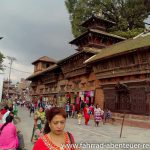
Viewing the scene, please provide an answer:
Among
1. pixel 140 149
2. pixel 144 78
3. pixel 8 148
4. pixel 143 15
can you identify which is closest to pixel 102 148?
pixel 140 149

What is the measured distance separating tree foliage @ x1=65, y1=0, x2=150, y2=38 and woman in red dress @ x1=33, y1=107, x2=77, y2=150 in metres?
34.7

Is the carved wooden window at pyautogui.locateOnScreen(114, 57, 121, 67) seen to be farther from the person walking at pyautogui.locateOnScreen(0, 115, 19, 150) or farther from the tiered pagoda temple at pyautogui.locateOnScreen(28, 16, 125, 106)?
the person walking at pyautogui.locateOnScreen(0, 115, 19, 150)

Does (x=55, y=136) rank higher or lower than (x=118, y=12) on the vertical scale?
lower

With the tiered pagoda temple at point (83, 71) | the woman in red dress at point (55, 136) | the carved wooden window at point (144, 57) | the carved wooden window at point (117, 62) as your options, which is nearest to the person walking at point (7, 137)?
the woman in red dress at point (55, 136)

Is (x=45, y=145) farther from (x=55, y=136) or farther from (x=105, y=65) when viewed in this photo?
(x=105, y=65)

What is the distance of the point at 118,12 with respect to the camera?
4031 centimetres

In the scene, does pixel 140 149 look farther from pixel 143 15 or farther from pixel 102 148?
pixel 143 15

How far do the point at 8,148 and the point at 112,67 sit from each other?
58.2ft

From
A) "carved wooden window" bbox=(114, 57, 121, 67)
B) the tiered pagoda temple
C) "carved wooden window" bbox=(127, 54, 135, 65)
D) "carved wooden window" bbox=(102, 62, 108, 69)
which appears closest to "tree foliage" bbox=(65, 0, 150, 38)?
the tiered pagoda temple

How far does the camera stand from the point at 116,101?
72.8 feet

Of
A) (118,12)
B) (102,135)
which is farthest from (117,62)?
(118,12)

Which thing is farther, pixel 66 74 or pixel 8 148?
pixel 66 74

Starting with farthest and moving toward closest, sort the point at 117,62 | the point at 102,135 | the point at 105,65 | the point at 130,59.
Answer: the point at 105,65
the point at 117,62
the point at 130,59
the point at 102,135

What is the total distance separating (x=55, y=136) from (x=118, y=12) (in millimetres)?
38543
